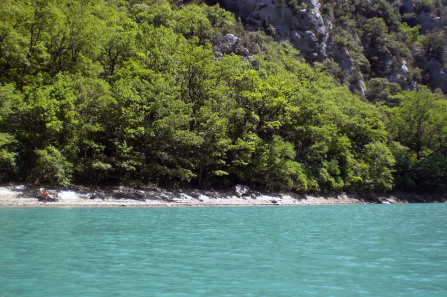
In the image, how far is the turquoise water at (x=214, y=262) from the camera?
7.34m

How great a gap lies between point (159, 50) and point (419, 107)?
46304 millimetres

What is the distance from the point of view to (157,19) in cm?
6369

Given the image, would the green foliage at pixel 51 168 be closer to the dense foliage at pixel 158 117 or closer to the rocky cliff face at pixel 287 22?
the dense foliage at pixel 158 117

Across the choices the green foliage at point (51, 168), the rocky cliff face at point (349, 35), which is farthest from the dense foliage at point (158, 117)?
the rocky cliff face at point (349, 35)

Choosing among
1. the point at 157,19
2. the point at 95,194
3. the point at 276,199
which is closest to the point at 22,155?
the point at 95,194

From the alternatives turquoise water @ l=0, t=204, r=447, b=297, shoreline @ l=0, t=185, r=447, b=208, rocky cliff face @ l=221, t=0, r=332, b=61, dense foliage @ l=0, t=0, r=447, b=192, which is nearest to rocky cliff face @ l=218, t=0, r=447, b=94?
rocky cliff face @ l=221, t=0, r=332, b=61

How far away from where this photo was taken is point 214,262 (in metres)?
9.64

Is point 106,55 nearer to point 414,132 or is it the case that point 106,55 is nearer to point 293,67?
point 293,67

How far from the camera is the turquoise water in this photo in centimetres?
734

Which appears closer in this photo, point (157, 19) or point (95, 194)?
point (95, 194)

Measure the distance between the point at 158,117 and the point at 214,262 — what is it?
27.1m

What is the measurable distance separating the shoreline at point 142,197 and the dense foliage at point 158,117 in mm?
1432

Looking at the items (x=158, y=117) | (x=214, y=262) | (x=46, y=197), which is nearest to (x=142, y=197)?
(x=158, y=117)

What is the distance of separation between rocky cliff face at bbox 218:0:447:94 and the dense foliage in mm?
24803
